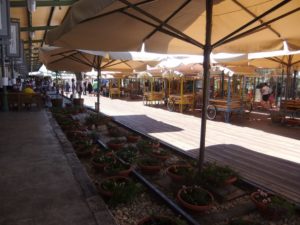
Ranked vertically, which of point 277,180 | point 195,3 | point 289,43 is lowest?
point 277,180

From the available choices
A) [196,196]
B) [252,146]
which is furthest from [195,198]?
[252,146]

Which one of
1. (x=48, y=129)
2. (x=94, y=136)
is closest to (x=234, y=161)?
(x=94, y=136)

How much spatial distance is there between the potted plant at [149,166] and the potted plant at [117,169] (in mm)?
284

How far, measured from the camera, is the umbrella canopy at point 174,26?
3578 millimetres

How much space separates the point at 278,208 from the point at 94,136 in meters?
4.94

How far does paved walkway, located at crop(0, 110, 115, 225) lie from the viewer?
2791mm

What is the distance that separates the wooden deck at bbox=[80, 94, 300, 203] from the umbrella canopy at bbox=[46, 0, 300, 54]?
221 cm

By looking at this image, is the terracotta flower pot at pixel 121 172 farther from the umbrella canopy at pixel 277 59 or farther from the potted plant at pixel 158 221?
the umbrella canopy at pixel 277 59

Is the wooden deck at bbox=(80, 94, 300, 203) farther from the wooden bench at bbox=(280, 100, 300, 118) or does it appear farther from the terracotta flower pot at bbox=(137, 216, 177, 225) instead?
the terracotta flower pot at bbox=(137, 216, 177, 225)

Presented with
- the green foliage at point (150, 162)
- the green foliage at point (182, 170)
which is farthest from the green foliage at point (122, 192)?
the green foliage at point (150, 162)

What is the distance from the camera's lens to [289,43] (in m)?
4.54

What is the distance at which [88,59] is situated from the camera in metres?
10.2

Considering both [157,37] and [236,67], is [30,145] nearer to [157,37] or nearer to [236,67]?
[157,37]

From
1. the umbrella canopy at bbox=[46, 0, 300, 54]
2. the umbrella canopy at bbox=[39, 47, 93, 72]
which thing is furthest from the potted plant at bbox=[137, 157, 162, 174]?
the umbrella canopy at bbox=[39, 47, 93, 72]
